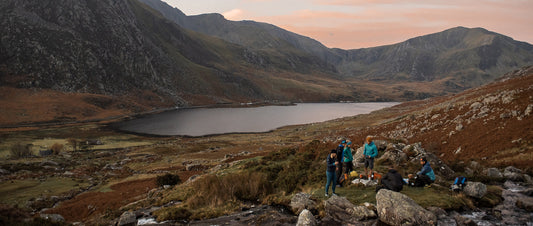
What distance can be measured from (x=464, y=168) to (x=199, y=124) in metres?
106

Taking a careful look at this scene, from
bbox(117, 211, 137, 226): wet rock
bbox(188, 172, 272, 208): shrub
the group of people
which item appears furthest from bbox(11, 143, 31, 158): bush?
the group of people

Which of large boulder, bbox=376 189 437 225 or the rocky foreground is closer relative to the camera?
large boulder, bbox=376 189 437 225

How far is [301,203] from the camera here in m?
13.9

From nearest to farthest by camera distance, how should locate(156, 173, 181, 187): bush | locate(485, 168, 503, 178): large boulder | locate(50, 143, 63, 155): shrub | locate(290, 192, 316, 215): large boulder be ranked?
1. locate(290, 192, 316, 215): large boulder
2. locate(485, 168, 503, 178): large boulder
3. locate(156, 173, 181, 187): bush
4. locate(50, 143, 63, 155): shrub

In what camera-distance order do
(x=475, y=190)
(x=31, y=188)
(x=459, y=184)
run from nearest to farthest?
(x=475, y=190) < (x=459, y=184) < (x=31, y=188)

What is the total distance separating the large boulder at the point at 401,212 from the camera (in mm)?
10984

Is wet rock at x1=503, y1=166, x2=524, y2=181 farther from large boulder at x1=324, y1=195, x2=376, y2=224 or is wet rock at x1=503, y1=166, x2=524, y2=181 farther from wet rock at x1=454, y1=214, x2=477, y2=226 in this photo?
large boulder at x1=324, y1=195, x2=376, y2=224

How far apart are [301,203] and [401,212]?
473 cm

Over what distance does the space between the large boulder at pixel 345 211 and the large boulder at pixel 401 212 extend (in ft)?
1.99

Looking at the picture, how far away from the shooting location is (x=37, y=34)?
152 metres

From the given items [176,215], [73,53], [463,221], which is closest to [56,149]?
[176,215]

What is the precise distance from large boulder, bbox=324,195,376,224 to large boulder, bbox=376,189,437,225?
61 centimetres

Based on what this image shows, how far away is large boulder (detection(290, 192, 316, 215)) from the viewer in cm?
1359

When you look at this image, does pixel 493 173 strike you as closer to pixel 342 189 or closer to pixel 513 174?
pixel 513 174
